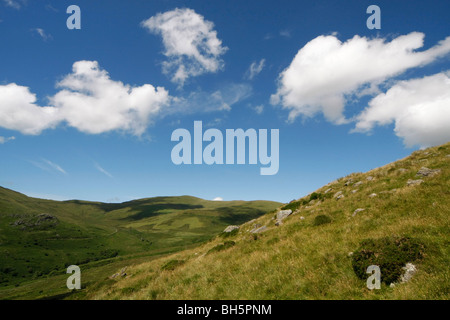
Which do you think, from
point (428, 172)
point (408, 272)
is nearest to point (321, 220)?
point (408, 272)

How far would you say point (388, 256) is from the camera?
29.6 feet

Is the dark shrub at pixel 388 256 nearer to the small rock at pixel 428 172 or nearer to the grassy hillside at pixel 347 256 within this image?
the grassy hillside at pixel 347 256

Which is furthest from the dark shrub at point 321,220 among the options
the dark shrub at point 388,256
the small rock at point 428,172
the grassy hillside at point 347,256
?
the small rock at point 428,172

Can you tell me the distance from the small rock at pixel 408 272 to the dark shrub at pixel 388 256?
140mm

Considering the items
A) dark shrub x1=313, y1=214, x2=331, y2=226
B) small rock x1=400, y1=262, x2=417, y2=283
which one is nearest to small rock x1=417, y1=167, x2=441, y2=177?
dark shrub x1=313, y1=214, x2=331, y2=226

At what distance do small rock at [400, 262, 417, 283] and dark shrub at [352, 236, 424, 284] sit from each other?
0.14 m

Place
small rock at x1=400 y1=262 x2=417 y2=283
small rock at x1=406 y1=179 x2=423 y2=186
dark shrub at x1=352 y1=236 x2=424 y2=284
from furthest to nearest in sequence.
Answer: small rock at x1=406 y1=179 x2=423 y2=186, dark shrub at x1=352 y1=236 x2=424 y2=284, small rock at x1=400 y1=262 x2=417 y2=283

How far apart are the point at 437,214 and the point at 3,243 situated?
749 feet

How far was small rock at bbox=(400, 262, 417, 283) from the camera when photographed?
8.05 metres

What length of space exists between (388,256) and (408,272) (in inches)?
34.5

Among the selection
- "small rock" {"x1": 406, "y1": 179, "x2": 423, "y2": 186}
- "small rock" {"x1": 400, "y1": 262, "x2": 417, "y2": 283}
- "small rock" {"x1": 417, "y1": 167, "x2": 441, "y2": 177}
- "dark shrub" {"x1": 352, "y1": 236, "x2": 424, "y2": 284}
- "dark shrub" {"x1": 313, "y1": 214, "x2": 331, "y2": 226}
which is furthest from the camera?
"small rock" {"x1": 417, "y1": 167, "x2": 441, "y2": 177}

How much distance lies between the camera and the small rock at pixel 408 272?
26.4ft

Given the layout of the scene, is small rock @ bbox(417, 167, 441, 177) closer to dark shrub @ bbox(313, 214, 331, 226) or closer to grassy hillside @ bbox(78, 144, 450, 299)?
grassy hillside @ bbox(78, 144, 450, 299)

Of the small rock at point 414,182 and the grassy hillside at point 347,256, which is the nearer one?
the grassy hillside at point 347,256
